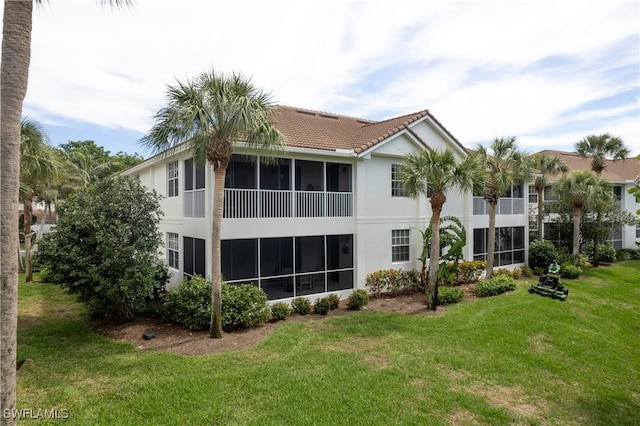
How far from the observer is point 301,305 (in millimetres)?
12906

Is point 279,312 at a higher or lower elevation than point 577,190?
lower

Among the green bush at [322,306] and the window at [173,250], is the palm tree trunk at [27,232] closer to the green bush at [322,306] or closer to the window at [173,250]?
the window at [173,250]

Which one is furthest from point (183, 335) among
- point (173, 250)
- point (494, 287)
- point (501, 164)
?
point (501, 164)

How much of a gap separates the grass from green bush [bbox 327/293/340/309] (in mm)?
1073

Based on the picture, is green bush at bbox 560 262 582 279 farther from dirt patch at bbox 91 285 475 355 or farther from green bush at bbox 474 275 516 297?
dirt patch at bbox 91 285 475 355

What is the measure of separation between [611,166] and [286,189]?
33.2m

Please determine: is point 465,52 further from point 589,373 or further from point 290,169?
point 589,373

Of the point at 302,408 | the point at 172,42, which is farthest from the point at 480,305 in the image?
the point at 172,42

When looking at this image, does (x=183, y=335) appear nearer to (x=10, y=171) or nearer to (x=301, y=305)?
(x=301, y=305)

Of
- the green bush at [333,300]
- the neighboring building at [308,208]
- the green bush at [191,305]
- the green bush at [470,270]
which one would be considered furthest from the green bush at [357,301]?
the green bush at [470,270]

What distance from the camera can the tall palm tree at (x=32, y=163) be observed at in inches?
583

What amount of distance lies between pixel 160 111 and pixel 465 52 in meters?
10.8

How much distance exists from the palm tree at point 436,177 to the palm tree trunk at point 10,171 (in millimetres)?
11439

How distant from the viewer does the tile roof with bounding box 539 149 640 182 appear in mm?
29859
